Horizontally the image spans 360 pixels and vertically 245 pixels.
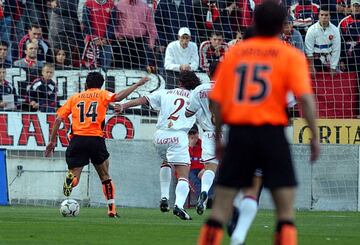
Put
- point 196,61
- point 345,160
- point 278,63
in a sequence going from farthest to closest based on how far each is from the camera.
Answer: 1. point 196,61
2. point 345,160
3. point 278,63

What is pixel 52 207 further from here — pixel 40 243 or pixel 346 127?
pixel 40 243

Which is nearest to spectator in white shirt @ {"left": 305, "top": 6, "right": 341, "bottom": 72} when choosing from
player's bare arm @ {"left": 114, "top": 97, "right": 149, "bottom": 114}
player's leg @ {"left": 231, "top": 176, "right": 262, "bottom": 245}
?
player's bare arm @ {"left": 114, "top": 97, "right": 149, "bottom": 114}

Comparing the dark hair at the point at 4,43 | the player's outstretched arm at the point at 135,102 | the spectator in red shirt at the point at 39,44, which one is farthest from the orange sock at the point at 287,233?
the dark hair at the point at 4,43

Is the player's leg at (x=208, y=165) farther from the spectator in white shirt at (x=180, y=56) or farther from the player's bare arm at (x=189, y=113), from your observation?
the spectator in white shirt at (x=180, y=56)

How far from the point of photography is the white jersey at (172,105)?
17.1 m

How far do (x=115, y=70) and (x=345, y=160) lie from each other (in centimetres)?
456

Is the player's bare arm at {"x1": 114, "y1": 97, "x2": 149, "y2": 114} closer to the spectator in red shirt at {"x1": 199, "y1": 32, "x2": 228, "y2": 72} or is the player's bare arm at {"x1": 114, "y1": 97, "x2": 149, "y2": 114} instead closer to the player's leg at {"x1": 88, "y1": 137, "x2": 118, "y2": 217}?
the player's leg at {"x1": 88, "y1": 137, "x2": 118, "y2": 217}

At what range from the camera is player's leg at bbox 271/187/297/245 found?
8406 mm

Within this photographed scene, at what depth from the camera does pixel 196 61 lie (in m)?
21.8

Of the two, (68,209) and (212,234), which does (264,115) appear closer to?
(212,234)

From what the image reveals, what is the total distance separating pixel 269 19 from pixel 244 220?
201 cm

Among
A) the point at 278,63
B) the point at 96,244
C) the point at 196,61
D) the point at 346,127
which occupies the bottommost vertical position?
the point at 96,244

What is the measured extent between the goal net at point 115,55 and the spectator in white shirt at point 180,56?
2cm

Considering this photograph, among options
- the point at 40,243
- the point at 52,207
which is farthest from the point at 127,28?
the point at 40,243
